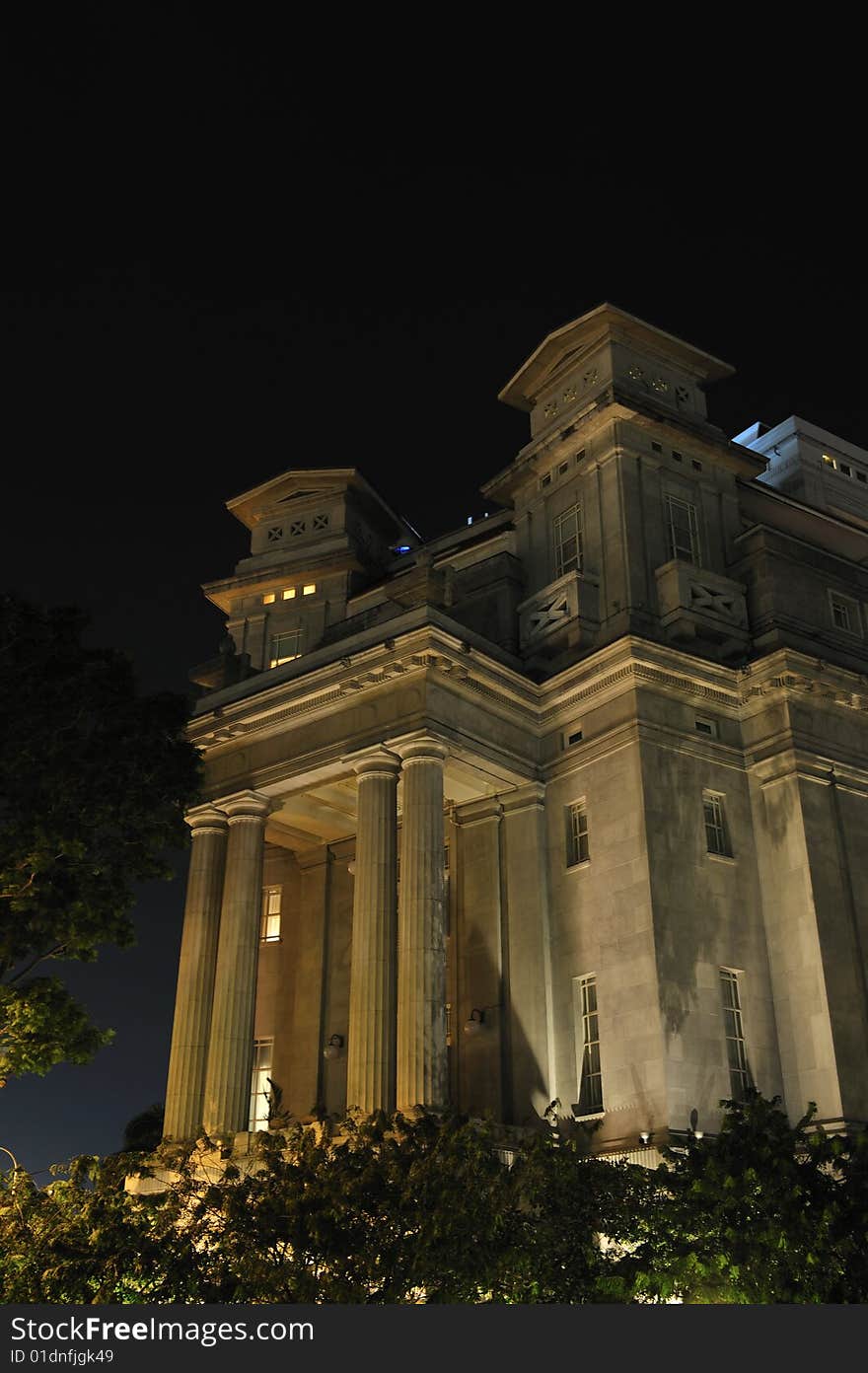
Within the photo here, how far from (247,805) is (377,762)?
5.62 metres

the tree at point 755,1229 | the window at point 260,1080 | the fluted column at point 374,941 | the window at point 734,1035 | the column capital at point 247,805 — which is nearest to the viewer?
the tree at point 755,1229

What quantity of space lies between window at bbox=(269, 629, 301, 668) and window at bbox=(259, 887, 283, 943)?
446 inches

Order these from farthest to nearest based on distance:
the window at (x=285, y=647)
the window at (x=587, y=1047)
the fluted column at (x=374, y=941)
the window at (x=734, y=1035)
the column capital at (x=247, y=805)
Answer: the window at (x=285, y=647) < the column capital at (x=247, y=805) < the window at (x=587, y=1047) < the window at (x=734, y=1035) < the fluted column at (x=374, y=941)

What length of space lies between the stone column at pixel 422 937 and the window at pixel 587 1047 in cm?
504

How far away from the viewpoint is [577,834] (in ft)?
135

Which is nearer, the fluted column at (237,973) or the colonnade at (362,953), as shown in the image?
the colonnade at (362,953)

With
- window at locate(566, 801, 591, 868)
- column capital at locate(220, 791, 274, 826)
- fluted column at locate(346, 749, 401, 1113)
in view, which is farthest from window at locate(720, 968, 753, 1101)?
column capital at locate(220, 791, 274, 826)

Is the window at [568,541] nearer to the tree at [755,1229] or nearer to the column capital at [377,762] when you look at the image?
the column capital at [377,762]

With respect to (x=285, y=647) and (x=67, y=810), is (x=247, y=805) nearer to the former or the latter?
(x=67, y=810)

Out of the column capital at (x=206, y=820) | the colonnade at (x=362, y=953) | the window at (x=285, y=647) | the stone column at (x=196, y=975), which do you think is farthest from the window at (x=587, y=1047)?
the window at (x=285, y=647)

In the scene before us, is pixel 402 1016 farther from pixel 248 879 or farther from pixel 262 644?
pixel 262 644

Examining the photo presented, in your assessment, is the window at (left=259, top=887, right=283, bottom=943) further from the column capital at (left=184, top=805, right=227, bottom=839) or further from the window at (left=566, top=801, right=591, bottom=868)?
the window at (left=566, top=801, right=591, bottom=868)

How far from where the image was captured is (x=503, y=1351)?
13844 millimetres

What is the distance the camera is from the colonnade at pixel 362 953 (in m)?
34.8
